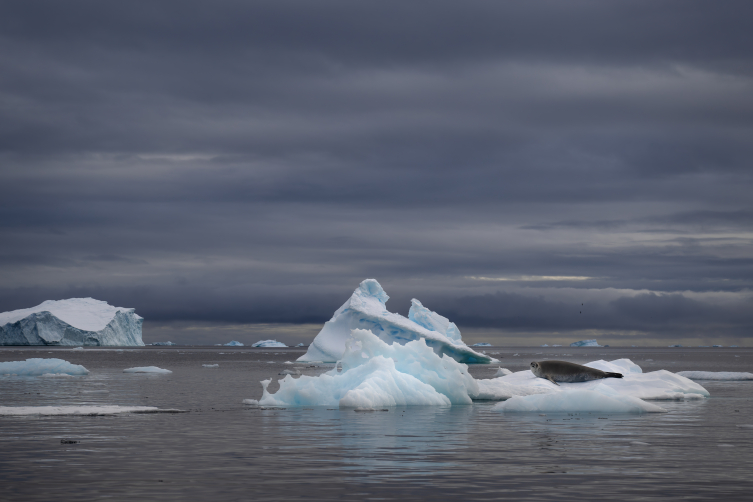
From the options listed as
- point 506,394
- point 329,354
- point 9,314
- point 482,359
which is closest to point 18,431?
point 506,394

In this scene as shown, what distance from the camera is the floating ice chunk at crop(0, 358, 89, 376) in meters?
49.0

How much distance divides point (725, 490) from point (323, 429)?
9.79 meters

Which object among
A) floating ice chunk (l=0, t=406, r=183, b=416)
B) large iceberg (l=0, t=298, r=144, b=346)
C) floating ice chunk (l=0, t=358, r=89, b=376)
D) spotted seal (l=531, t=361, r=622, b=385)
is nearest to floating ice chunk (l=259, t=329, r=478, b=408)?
spotted seal (l=531, t=361, r=622, b=385)

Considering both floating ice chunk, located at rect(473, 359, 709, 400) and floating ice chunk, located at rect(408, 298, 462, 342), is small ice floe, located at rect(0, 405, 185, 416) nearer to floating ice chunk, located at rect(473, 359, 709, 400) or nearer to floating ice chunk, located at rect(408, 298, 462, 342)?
floating ice chunk, located at rect(473, 359, 709, 400)

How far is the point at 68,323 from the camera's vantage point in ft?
508

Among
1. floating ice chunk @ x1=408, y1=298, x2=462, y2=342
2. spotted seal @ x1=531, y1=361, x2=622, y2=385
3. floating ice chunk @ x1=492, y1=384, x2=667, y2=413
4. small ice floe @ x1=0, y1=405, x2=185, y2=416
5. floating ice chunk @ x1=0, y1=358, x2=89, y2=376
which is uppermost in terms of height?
floating ice chunk @ x1=408, y1=298, x2=462, y2=342

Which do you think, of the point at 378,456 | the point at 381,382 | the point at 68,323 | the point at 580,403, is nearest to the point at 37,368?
the point at 381,382

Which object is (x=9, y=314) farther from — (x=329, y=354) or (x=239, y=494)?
(x=239, y=494)

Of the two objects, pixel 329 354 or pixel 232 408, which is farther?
pixel 329 354

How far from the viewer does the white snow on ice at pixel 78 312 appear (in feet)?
509

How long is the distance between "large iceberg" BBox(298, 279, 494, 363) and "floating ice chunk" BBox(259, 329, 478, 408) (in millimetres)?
37817

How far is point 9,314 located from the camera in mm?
159375

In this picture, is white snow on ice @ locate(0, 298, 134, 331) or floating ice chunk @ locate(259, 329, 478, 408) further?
white snow on ice @ locate(0, 298, 134, 331)

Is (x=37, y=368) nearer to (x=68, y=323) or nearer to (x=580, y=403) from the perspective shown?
(x=580, y=403)
